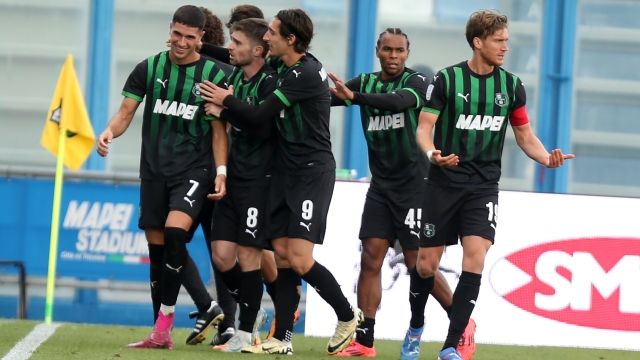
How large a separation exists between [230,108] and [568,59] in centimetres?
678

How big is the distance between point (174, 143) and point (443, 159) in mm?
1714

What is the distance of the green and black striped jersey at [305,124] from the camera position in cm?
658

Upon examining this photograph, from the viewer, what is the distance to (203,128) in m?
6.86

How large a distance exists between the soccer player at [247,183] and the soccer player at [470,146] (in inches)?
38.4

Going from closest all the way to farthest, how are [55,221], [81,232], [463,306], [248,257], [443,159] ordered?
[443,159]
[463,306]
[248,257]
[55,221]
[81,232]

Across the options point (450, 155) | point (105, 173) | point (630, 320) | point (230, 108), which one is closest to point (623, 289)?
point (630, 320)

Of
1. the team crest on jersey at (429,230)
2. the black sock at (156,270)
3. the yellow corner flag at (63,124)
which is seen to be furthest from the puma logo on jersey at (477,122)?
the yellow corner flag at (63,124)

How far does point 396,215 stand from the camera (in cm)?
731

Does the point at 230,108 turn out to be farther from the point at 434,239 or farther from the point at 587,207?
the point at 587,207

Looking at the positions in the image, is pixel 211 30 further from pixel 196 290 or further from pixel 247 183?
pixel 196 290

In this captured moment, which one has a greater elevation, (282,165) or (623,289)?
(282,165)

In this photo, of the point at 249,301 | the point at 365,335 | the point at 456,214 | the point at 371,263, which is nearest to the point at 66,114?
the point at 249,301

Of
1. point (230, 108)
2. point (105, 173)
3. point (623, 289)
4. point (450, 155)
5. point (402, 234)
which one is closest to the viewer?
point (450, 155)

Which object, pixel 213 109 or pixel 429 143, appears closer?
pixel 429 143
